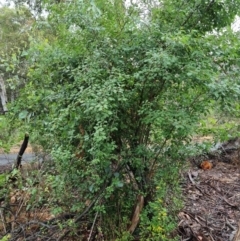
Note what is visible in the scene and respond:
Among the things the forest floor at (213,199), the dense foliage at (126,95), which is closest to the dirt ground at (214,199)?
the forest floor at (213,199)

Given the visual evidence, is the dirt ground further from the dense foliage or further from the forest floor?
the dense foliage

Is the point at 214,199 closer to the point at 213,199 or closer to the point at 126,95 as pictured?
the point at 213,199

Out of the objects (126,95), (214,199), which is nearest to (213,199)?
(214,199)

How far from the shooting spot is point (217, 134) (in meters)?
3.40

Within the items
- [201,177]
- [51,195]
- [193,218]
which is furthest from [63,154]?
[201,177]

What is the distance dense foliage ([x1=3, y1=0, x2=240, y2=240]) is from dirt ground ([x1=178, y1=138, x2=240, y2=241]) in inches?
39.0

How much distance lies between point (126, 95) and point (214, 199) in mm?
3441

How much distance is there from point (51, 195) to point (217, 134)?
201cm

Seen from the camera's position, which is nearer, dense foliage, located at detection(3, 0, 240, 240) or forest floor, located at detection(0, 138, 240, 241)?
dense foliage, located at detection(3, 0, 240, 240)

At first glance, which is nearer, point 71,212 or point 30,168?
point 71,212

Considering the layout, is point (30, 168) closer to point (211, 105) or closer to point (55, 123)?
point (55, 123)

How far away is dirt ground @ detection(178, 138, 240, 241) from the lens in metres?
4.09

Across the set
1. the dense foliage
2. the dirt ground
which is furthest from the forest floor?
the dense foliage

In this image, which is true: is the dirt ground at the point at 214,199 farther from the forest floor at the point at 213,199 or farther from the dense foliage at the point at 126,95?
the dense foliage at the point at 126,95
